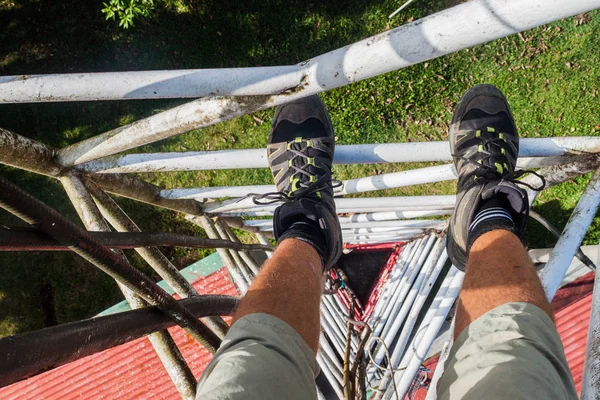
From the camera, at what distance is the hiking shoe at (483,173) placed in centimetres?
297

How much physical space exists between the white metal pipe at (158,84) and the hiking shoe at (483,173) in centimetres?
167

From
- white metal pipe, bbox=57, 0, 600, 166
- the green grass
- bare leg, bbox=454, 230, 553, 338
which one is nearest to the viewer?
white metal pipe, bbox=57, 0, 600, 166

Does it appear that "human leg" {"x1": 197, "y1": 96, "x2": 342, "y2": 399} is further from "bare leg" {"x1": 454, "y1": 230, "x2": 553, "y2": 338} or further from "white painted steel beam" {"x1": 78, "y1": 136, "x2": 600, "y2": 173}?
"bare leg" {"x1": 454, "y1": 230, "x2": 553, "y2": 338}

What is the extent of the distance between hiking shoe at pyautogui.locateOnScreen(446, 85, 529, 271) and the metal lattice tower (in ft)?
0.53

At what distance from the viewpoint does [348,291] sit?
6.46 metres

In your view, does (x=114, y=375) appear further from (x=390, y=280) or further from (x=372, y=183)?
(x=372, y=183)

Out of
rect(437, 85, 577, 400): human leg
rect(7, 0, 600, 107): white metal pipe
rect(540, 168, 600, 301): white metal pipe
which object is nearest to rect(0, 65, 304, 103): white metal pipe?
rect(7, 0, 600, 107): white metal pipe

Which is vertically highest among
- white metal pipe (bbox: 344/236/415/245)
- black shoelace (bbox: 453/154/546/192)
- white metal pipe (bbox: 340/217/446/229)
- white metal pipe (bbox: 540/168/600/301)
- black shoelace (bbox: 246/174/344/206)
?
white metal pipe (bbox: 344/236/415/245)

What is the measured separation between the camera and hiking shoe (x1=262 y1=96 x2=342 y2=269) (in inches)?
126

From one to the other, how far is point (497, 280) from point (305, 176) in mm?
1571

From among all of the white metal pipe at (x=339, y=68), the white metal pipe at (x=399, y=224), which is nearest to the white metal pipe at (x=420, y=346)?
the white metal pipe at (x=399, y=224)

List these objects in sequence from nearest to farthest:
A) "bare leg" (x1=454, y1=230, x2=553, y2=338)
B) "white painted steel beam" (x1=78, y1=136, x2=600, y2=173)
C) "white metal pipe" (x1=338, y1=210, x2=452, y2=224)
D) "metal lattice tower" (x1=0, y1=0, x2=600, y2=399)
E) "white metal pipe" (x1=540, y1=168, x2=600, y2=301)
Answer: "metal lattice tower" (x1=0, y1=0, x2=600, y2=399) < "bare leg" (x1=454, y1=230, x2=553, y2=338) < "white metal pipe" (x1=540, y1=168, x2=600, y2=301) < "white painted steel beam" (x1=78, y1=136, x2=600, y2=173) < "white metal pipe" (x1=338, y1=210, x2=452, y2=224)

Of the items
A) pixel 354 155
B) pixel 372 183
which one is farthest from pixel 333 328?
pixel 354 155

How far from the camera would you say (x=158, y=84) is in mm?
1941
